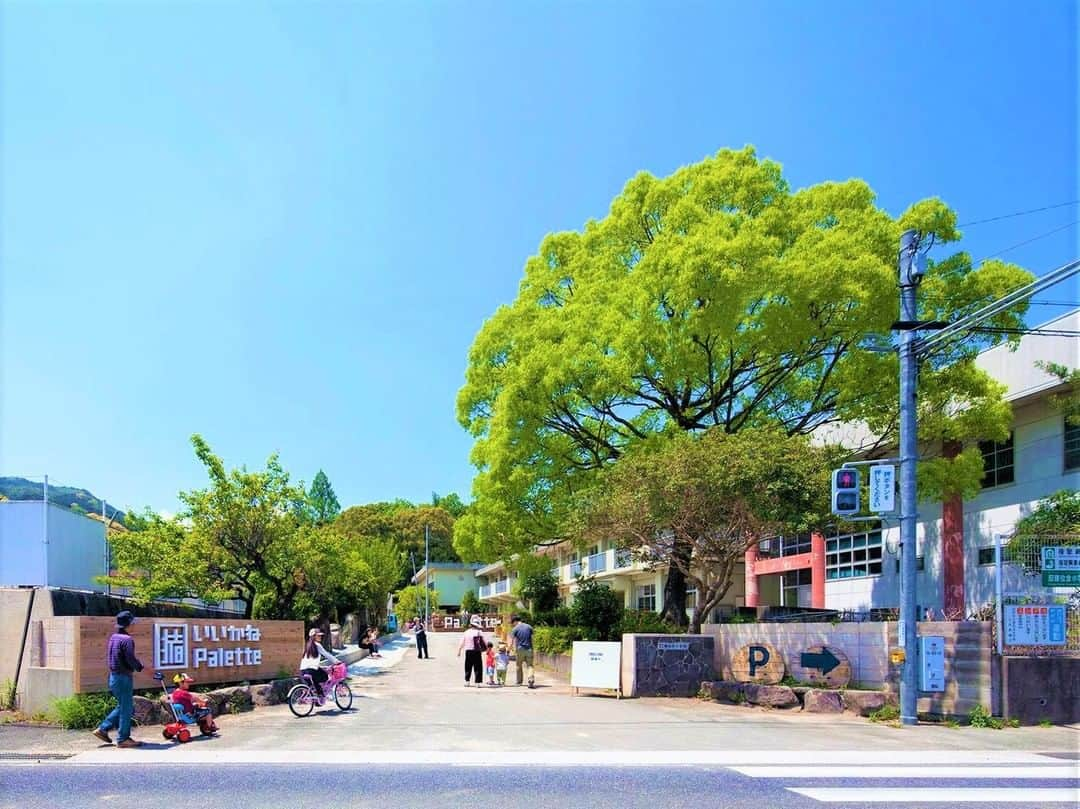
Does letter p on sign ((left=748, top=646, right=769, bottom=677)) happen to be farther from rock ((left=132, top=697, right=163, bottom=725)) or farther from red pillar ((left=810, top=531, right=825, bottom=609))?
red pillar ((left=810, top=531, right=825, bottom=609))

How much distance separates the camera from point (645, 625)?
80.0 ft

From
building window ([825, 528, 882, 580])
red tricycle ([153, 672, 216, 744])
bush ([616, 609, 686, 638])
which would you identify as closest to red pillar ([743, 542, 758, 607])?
building window ([825, 528, 882, 580])

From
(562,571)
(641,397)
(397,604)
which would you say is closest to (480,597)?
(397,604)

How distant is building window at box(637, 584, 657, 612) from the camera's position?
4616 cm

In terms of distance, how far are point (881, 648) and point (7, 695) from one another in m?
14.7

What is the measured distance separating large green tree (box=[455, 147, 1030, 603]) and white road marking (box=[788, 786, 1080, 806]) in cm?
1169

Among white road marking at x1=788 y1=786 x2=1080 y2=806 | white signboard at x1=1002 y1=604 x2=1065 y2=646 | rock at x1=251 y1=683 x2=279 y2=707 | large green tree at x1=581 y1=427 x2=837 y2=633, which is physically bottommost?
rock at x1=251 y1=683 x2=279 y2=707

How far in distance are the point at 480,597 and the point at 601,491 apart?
6144cm

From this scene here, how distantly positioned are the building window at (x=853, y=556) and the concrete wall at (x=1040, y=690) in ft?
51.0

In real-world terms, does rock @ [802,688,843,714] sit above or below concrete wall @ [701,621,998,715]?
below

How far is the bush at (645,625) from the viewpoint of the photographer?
22812 mm

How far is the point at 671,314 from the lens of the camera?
72.7 ft

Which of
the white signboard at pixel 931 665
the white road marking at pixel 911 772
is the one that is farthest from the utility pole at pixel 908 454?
the white road marking at pixel 911 772

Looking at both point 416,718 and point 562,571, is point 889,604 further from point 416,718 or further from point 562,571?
point 562,571
